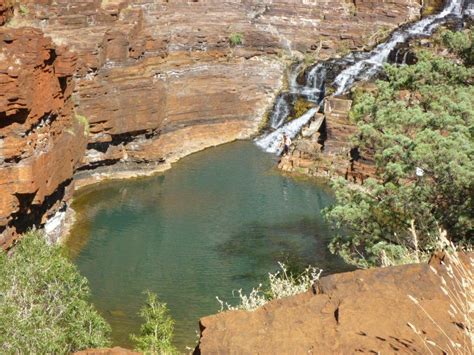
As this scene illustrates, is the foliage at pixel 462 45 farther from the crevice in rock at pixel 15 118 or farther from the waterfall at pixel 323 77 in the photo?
the waterfall at pixel 323 77

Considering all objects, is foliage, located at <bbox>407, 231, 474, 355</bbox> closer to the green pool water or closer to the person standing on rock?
the green pool water

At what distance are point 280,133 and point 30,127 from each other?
19761 mm

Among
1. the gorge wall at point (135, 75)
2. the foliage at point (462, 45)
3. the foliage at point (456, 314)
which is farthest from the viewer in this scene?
the gorge wall at point (135, 75)

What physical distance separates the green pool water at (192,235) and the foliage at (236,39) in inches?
444

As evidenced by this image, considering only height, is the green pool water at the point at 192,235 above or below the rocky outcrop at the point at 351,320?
below

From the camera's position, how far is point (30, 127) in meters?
20.4

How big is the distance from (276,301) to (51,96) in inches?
734

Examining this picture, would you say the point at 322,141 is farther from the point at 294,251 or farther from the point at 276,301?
the point at 276,301

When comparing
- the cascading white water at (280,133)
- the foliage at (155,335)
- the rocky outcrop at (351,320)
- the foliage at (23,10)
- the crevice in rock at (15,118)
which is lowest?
the cascading white water at (280,133)

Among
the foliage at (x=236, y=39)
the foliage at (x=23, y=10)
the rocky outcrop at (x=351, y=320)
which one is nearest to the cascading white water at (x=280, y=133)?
the foliage at (x=236, y=39)

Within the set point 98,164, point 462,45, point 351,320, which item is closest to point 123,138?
point 98,164

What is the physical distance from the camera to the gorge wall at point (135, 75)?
20.1 meters

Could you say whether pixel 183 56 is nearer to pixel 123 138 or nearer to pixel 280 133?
pixel 280 133

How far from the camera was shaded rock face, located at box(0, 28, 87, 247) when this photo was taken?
1939 cm
